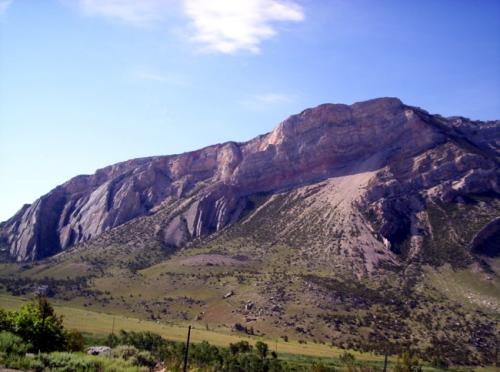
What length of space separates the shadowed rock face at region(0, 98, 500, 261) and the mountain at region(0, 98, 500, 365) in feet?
1.58

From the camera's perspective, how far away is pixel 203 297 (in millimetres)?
97500

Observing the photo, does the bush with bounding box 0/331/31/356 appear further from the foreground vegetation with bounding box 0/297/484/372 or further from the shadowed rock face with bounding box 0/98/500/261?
the shadowed rock face with bounding box 0/98/500/261

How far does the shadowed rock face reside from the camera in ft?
431

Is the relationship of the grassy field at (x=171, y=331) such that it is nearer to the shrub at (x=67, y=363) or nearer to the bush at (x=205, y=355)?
the bush at (x=205, y=355)

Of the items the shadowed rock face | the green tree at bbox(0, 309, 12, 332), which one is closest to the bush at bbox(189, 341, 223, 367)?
the green tree at bbox(0, 309, 12, 332)

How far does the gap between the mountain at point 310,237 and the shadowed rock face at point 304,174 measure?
19.0 inches

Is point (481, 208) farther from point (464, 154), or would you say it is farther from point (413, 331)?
point (413, 331)

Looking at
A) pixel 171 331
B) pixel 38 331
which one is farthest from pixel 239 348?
pixel 38 331

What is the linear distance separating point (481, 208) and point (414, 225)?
53.4 feet

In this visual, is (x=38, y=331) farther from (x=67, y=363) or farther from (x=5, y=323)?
(x=67, y=363)

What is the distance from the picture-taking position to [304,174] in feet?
523

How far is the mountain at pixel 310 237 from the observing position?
85.8 metres

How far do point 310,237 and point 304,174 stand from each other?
1569 inches

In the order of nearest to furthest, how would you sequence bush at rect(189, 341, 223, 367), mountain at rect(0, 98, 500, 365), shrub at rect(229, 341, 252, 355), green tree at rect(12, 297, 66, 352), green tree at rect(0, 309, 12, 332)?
green tree at rect(0, 309, 12, 332), green tree at rect(12, 297, 66, 352), bush at rect(189, 341, 223, 367), shrub at rect(229, 341, 252, 355), mountain at rect(0, 98, 500, 365)
